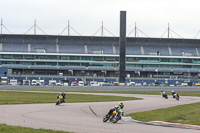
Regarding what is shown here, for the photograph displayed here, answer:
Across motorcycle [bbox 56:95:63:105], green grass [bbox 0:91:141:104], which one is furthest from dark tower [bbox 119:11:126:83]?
motorcycle [bbox 56:95:63:105]

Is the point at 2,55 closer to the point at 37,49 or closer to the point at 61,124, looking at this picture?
the point at 37,49

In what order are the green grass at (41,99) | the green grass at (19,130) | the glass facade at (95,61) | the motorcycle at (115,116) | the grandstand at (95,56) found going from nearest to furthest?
the green grass at (19,130)
the motorcycle at (115,116)
the green grass at (41,99)
the glass facade at (95,61)
the grandstand at (95,56)

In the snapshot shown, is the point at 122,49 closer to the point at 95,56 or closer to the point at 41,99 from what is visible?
the point at 95,56

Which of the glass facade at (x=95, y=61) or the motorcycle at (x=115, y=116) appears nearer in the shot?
the motorcycle at (x=115, y=116)

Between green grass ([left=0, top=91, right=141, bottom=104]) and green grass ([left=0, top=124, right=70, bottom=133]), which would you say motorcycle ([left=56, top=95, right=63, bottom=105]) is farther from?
green grass ([left=0, top=124, right=70, bottom=133])

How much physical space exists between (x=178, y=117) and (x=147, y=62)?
380 ft

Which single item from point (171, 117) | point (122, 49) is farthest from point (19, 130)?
point (122, 49)

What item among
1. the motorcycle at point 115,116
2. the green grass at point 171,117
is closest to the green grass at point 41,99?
the green grass at point 171,117

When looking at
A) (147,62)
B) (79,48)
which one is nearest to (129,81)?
(147,62)

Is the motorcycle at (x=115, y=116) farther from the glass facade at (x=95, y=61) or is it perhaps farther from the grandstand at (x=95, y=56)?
the glass facade at (x=95, y=61)

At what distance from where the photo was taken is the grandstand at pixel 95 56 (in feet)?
465

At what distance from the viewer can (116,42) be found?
493 feet

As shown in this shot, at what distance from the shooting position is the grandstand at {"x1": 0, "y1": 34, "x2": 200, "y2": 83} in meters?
142

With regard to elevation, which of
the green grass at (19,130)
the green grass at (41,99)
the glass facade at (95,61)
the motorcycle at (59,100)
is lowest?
the green grass at (19,130)
